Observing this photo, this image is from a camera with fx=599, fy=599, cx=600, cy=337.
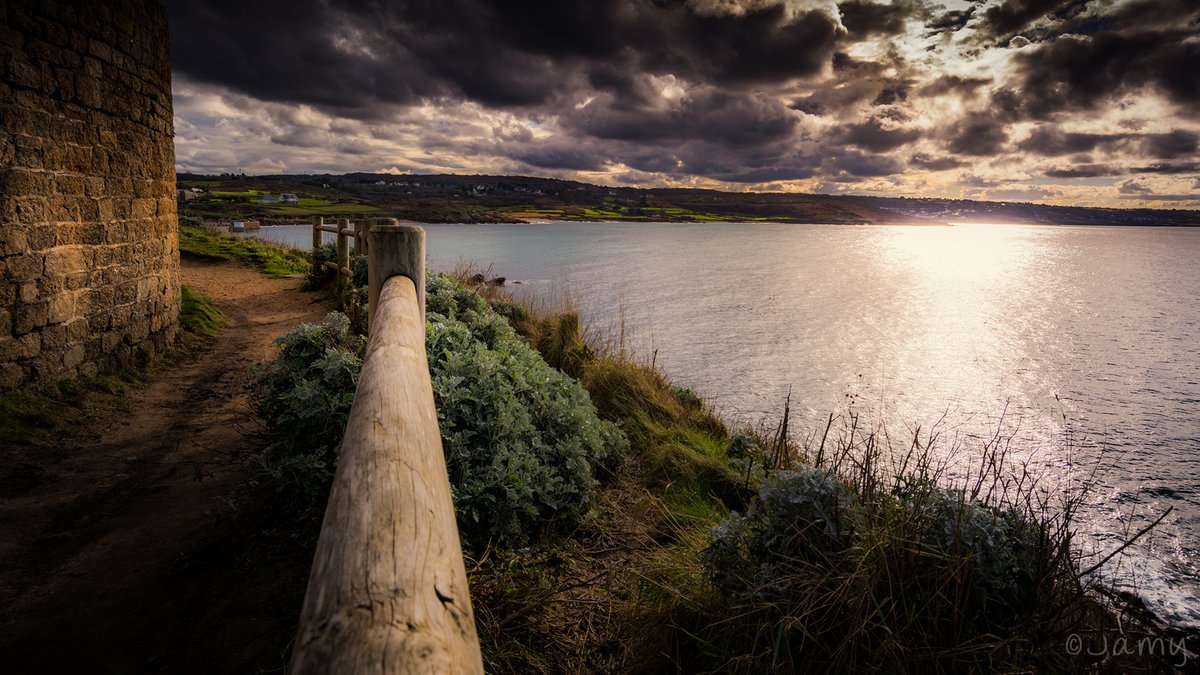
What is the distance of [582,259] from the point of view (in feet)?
116

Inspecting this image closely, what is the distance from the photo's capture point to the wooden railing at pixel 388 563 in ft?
2.49

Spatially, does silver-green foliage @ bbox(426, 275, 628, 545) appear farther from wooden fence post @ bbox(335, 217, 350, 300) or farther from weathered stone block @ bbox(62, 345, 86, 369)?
wooden fence post @ bbox(335, 217, 350, 300)

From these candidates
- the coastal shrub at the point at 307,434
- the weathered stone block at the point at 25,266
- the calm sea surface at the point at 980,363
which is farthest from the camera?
the calm sea surface at the point at 980,363

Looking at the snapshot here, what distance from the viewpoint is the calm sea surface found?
712cm

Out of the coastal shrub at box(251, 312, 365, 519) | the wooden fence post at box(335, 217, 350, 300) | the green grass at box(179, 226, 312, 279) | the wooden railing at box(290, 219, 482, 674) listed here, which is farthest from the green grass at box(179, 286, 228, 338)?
the wooden railing at box(290, 219, 482, 674)

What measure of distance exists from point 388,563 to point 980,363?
15238 millimetres

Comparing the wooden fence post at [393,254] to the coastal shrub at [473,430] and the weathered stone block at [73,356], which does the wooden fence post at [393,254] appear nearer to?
the coastal shrub at [473,430]

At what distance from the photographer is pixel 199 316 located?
8766 mm

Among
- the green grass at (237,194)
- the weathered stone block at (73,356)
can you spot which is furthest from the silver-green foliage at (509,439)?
the green grass at (237,194)

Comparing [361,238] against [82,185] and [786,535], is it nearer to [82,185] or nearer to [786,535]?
[82,185]

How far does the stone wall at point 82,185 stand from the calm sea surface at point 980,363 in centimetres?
739

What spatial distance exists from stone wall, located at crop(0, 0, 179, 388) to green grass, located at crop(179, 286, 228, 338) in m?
0.96

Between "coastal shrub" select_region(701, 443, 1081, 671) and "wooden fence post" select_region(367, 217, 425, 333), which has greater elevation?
"wooden fence post" select_region(367, 217, 425, 333)

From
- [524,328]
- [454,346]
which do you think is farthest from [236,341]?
[454,346]
